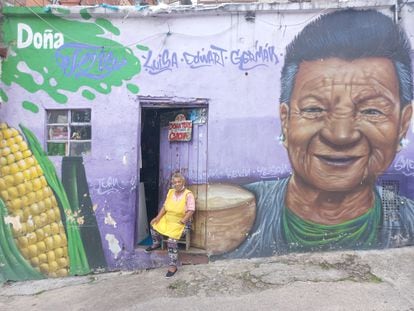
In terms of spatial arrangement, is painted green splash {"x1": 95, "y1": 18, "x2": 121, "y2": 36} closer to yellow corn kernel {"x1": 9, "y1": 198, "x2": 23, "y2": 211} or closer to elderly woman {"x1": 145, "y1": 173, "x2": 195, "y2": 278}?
elderly woman {"x1": 145, "y1": 173, "x2": 195, "y2": 278}

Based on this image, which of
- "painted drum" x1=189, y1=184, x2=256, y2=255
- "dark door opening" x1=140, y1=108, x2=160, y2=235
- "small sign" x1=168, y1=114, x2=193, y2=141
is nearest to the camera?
"painted drum" x1=189, y1=184, x2=256, y2=255

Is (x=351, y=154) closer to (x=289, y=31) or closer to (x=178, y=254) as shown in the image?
(x=289, y=31)

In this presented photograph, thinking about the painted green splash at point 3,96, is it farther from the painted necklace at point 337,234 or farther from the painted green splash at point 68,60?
the painted necklace at point 337,234

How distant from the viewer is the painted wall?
5.71m

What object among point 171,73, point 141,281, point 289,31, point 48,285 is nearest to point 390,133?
point 289,31

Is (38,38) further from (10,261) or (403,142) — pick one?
(403,142)

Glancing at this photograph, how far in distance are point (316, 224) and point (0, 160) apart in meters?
4.46

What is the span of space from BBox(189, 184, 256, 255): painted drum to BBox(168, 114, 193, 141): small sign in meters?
0.82

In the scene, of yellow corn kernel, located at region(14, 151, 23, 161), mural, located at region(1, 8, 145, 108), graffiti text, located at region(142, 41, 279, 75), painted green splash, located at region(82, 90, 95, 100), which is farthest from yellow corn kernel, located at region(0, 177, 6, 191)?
graffiti text, located at region(142, 41, 279, 75)

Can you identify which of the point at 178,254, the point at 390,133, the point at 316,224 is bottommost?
the point at 178,254

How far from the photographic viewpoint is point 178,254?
5781mm

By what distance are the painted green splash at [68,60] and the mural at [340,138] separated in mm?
2331

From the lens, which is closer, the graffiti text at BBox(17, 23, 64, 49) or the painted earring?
the painted earring

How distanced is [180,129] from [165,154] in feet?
1.65
